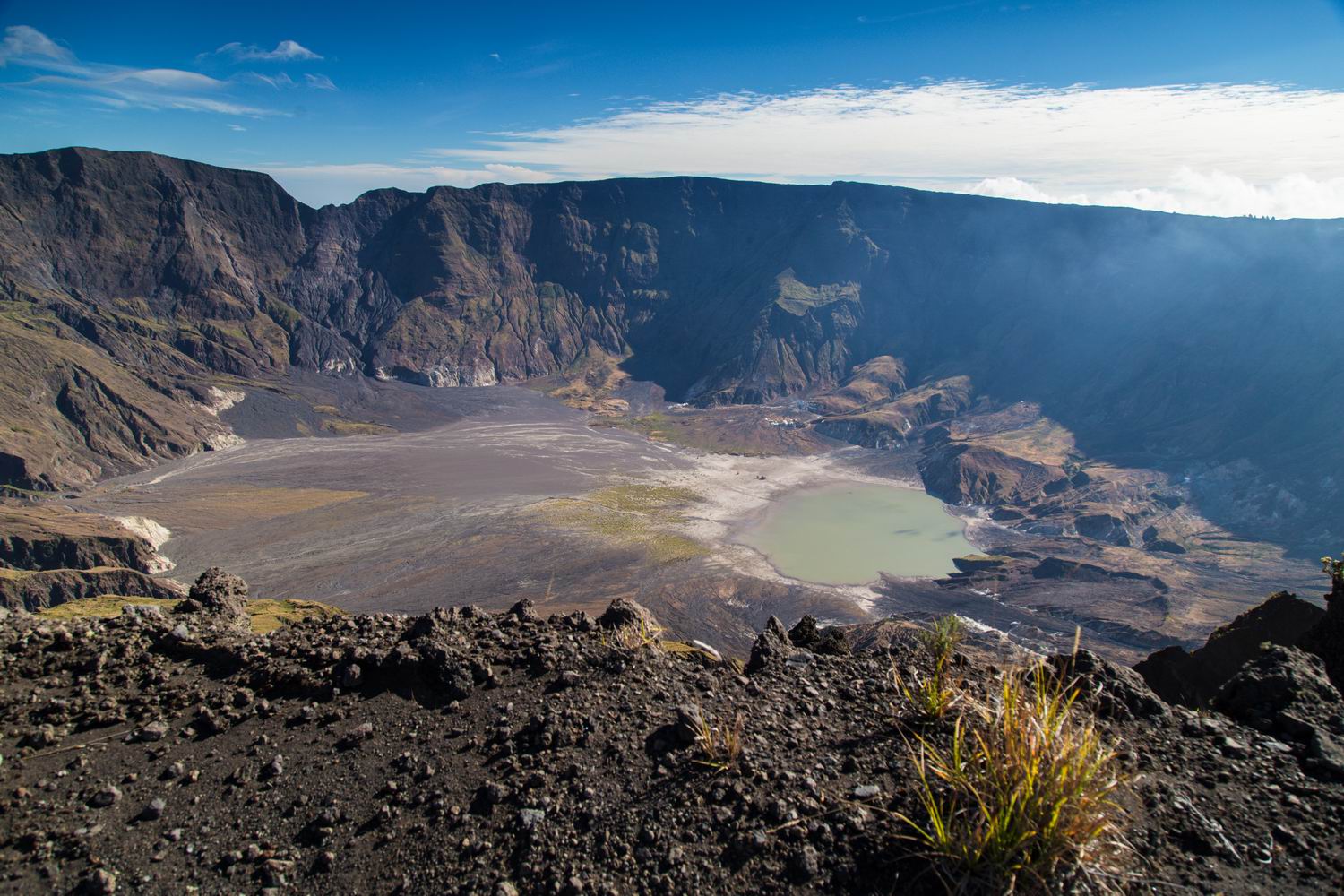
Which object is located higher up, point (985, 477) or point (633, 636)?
point (633, 636)

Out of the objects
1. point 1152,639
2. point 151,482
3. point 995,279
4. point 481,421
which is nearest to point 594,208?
point 481,421

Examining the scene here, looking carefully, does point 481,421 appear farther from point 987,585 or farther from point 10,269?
point 987,585

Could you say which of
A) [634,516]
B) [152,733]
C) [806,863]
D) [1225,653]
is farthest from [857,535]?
[152,733]

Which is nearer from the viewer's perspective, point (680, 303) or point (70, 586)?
point (70, 586)

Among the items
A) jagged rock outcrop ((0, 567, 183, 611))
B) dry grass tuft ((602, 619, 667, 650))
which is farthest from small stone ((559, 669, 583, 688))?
jagged rock outcrop ((0, 567, 183, 611))

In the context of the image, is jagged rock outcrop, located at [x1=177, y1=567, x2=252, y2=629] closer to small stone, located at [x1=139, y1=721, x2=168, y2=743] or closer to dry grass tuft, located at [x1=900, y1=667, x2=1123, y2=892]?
small stone, located at [x1=139, y1=721, x2=168, y2=743]

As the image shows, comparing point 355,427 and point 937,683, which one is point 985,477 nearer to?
point 937,683
